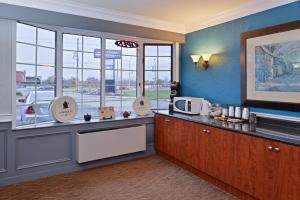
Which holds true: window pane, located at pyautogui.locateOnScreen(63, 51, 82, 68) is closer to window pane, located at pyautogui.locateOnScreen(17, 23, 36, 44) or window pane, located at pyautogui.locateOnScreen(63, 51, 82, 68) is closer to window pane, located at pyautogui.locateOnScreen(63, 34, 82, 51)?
window pane, located at pyautogui.locateOnScreen(63, 34, 82, 51)

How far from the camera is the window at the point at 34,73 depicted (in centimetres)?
312

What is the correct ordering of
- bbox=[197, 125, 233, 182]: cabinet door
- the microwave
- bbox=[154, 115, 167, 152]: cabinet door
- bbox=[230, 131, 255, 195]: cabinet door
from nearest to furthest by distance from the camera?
bbox=[230, 131, 255, 195]: cabinet door → bbox=[197, 125, 233, 182]: cabinet door → the microwave → bbox=[154, 115, 167, 152]: cabinet door

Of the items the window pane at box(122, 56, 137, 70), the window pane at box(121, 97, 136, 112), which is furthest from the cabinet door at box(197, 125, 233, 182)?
the window pane at box(122, 56, 137, 70)

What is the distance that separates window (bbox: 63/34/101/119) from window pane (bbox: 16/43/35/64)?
501 millimetres

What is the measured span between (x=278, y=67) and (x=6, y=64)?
338 cm

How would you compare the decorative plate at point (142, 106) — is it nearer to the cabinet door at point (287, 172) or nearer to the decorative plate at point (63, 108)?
the decorative plate at point (63, 108)

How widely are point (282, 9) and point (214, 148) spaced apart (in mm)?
1898

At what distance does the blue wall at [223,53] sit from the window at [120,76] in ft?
3.35

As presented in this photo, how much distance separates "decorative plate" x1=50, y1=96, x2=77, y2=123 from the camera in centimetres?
333

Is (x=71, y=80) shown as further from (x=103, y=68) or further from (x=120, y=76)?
(x=120, y=76)

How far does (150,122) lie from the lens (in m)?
4.20

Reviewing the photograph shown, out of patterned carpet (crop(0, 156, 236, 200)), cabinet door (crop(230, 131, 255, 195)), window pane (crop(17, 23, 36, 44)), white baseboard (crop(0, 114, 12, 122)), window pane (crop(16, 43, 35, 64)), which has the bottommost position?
patterned carpet (crop(0, 156, 236, 200))

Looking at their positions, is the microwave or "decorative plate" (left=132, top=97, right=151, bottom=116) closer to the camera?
the microwave

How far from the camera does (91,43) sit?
3896 millimetres
